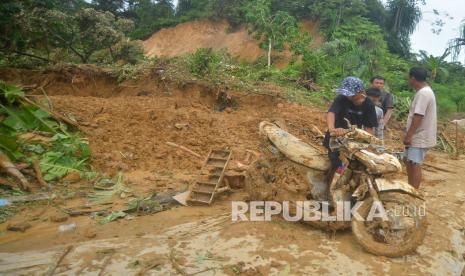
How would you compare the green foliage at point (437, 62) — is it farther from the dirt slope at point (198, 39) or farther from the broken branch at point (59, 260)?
the broken branch at point (59, 260)

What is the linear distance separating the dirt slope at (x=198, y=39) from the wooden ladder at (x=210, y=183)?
20.5 metres

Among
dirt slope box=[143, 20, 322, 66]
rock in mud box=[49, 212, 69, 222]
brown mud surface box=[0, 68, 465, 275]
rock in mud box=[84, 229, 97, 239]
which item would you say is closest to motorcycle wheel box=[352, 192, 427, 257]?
brown mud surface box=[0, 68, 465, 275]

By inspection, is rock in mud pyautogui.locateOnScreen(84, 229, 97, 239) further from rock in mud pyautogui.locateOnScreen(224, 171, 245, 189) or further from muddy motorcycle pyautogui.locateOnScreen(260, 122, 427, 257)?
muddy motorcycle pyautogui.locateOnScreen(260, 122, 427, 257)

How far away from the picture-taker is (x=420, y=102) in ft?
15.5

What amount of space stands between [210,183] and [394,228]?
8.13 ft

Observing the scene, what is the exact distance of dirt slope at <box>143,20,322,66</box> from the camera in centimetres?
2666

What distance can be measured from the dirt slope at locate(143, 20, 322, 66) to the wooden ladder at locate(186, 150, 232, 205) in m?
20.5

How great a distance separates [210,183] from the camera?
5.54 m

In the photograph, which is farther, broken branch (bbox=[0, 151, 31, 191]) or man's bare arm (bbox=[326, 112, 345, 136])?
broken branch (bbox=[0, 151, 31, 191])

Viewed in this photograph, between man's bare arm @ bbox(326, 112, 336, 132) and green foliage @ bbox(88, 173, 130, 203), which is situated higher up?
man's bare arm @ bbox(326, 112, 336, 132)

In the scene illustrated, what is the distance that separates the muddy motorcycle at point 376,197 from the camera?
385cm

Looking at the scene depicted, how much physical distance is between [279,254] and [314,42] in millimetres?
21837

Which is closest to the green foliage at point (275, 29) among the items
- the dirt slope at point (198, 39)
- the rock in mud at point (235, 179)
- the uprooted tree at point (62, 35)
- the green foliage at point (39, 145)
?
the dirt slope at point (198, 39)

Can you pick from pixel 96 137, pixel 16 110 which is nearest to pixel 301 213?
pixel 96 137
